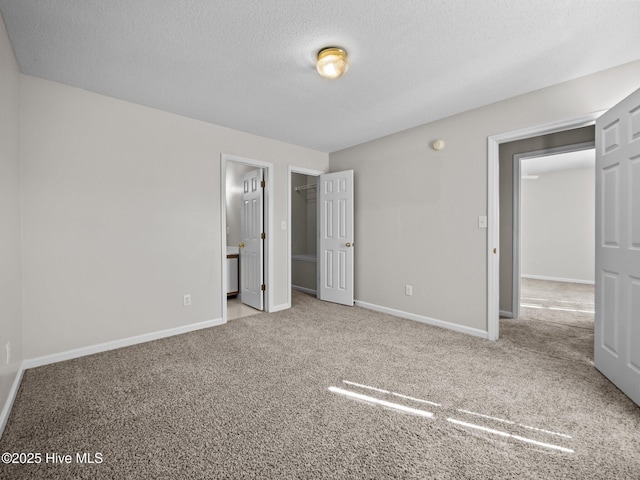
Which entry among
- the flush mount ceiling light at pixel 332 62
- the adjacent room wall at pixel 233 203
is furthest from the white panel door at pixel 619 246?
the adjacent room wall at pixel 233 203

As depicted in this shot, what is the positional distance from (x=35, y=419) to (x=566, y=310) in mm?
5789

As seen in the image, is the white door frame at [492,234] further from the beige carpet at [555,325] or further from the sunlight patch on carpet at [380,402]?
the sunlight patch on carpet at [380,402]

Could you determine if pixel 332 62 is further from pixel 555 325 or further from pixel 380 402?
pixel 555 325

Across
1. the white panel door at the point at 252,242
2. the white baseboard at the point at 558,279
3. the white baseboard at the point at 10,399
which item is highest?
the white panel door at the point at 252,242

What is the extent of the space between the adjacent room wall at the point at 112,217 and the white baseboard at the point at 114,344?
0.14 feet

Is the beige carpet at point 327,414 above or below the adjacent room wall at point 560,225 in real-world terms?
below

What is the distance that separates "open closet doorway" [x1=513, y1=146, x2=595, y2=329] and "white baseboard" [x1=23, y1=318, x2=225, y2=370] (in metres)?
5.03

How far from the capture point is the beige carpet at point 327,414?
1.42m

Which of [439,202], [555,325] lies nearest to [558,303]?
[555,325]

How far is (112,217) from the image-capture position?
2811mm

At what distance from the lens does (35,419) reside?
5.77 feet

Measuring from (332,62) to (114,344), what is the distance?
124 inches

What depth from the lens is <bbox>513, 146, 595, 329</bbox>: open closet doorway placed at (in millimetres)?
5633

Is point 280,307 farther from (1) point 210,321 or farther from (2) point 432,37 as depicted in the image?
(2) point 432,37
